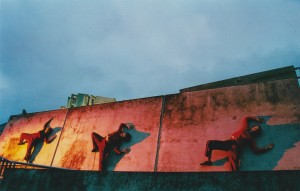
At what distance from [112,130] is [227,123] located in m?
4.20

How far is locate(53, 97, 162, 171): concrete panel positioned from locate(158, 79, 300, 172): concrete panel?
481 mm

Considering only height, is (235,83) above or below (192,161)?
above

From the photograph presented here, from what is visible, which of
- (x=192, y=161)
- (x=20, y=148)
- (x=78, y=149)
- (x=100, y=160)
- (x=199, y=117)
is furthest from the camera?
(x=20, y=148)

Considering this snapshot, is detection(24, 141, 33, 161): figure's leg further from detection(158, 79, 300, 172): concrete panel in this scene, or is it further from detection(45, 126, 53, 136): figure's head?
detection(158, 79, 300, 172): concrete panel

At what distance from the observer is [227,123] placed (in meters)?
7.72

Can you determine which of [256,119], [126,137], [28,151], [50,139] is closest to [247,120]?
[256,119]

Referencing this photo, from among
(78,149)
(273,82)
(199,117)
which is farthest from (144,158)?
(273,82)

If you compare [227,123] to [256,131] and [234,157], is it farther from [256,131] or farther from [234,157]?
[234,157]

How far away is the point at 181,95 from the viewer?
9070 mm

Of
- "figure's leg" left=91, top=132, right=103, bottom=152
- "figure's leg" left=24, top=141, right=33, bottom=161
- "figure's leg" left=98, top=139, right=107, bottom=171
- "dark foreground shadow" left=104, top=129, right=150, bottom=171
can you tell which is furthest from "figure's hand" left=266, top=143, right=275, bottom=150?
"figure's leg" left=24, top=141, right=33, bottom=161

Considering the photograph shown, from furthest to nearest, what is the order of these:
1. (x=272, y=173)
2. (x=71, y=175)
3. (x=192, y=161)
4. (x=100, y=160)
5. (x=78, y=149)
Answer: (x=78, y=149)
(x=100, y=160)
(x=192, y=161)
(x=71, y=175)
(x=272, y=173)

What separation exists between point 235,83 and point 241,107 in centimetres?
146

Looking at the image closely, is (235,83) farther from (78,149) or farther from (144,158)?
(78,149)

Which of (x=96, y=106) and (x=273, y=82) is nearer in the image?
(x=273, y=82)
